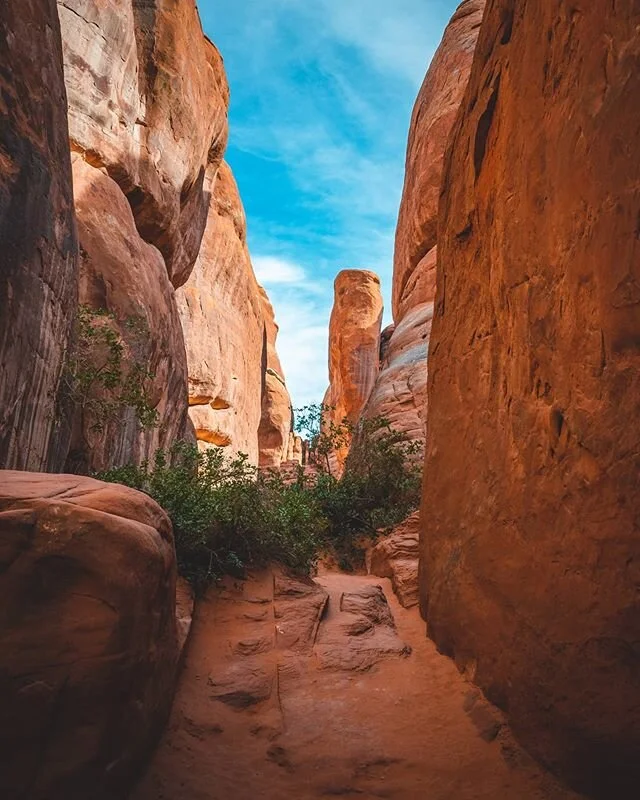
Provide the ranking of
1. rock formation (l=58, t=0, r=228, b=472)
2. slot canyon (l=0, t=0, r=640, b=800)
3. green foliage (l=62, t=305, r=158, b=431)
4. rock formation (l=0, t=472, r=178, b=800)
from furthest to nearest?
rock formation (l=58, t=0, r=228, b=472) < green foliage (l=62, t=305, r=158, b=431) < slot canyon (l=0, t=0, r=640, b=800) < rock formation (l=0, t=472, r=178, b=800)

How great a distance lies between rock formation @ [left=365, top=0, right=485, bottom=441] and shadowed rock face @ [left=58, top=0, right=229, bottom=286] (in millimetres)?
6913

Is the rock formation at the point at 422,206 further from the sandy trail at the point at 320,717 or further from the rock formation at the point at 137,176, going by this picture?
the sandy trail at the point at 320,717

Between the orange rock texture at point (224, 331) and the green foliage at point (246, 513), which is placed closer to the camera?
the green foliage at point (246, 513)

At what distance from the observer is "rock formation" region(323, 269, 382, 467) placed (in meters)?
40.3

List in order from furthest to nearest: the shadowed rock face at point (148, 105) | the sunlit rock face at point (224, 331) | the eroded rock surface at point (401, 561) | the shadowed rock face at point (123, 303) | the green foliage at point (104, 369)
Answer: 1. the sunlit rock face at point (224, 331)
2. the shadowed rock face at point (148, 105)
3. the shadowed rock face at point (123, 303)
4. the green foliage at point (104, 369)
5. the eroded rock surface at point (401, 561)

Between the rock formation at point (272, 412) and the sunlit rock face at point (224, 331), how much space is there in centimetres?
1151

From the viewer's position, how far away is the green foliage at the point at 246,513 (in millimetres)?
5988

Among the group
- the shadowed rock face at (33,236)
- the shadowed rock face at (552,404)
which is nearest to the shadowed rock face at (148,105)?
the shadowed rock face at (33,236)

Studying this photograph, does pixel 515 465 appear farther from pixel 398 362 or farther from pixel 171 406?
pixel 398 362

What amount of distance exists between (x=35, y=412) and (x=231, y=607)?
10.1 ft

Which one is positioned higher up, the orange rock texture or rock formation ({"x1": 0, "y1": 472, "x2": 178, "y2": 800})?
the orange rock texture

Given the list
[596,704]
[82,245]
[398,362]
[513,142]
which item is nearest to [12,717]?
[596,704]

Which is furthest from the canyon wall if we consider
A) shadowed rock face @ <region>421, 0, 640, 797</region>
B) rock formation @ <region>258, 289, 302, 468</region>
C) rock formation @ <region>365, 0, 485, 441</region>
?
rock formation @ <region>258, 289, 302, 468</region>

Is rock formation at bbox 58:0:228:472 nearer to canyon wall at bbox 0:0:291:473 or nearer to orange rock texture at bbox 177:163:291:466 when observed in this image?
canyon wall at bbox 0:0:291:473
